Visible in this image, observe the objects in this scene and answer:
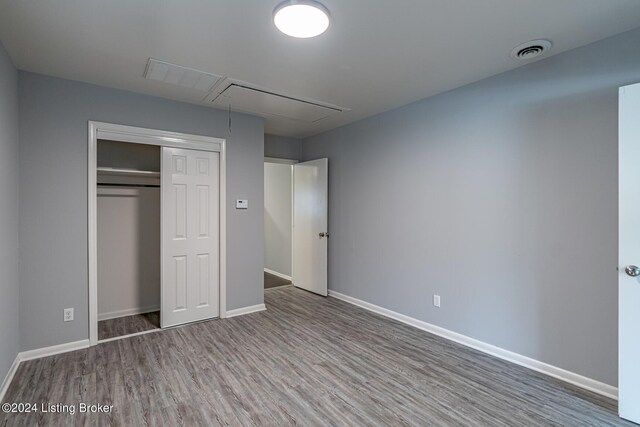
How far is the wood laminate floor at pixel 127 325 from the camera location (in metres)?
3.33

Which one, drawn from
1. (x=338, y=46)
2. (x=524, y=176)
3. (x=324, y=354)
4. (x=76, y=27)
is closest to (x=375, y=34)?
(x=338, y=46)

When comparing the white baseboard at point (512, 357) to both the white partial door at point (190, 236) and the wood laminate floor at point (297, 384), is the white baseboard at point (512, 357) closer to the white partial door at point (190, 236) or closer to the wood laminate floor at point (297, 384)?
the wood laminate floor at point (297, 384)

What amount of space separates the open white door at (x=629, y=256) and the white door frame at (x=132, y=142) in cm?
356

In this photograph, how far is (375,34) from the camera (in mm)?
2180

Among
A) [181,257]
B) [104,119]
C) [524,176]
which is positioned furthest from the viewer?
[181,257]

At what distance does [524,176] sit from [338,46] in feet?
6.13

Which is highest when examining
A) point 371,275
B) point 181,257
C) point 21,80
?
point 21,80

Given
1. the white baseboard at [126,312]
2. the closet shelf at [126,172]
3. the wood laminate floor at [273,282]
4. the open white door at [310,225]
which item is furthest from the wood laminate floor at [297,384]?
the wood laminate floor at [273,282]

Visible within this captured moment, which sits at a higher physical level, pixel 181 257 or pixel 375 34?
pixel 375 34

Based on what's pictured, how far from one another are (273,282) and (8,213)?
3852 mm

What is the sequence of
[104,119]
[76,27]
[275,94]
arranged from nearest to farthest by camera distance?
[76,27] → [104,119] → [275,94]

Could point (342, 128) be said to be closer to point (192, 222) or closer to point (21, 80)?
point (192, 222)

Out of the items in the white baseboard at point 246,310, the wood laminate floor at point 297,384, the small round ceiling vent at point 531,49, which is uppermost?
the small round ceiling vent at point 531,49

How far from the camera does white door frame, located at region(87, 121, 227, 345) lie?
9.88 ft
